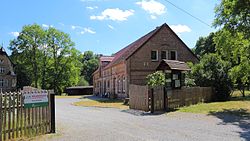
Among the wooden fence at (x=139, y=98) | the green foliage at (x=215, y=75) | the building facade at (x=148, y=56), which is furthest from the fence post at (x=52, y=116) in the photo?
the building facade at (x=148, y=56)

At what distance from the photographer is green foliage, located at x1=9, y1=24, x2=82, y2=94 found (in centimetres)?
6831

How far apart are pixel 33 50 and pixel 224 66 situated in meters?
51.8

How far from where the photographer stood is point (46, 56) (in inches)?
2726

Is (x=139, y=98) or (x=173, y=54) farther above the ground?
(x=173, y=54)

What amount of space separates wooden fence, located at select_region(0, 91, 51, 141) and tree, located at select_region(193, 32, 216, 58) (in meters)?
→ 51.1

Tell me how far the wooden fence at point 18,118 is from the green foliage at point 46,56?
60205 millimetres

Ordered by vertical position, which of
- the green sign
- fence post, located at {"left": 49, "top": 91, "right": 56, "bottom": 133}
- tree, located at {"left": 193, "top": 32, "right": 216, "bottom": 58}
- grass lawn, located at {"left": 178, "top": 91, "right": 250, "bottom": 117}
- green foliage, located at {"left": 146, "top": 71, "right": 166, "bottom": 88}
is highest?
tree, located at {"left": 193, "top": 32, "right": 216, "bottom": 58}

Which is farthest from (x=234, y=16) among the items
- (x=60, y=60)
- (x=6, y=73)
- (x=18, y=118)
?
(x=6, y=73)

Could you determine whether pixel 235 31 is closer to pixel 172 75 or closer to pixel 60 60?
pixel 172 75

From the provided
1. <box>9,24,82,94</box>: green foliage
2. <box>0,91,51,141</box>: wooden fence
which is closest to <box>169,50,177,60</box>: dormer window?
<box>0,91,51,141</box>: wooden fence

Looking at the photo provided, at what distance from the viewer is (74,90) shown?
2864 inches

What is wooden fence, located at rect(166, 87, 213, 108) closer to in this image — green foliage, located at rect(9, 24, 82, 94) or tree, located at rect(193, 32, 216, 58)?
tree, located at rect(193, 32, 216, 58)

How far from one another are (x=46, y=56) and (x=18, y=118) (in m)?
61.7

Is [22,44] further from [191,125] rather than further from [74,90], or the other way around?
[191,125]
